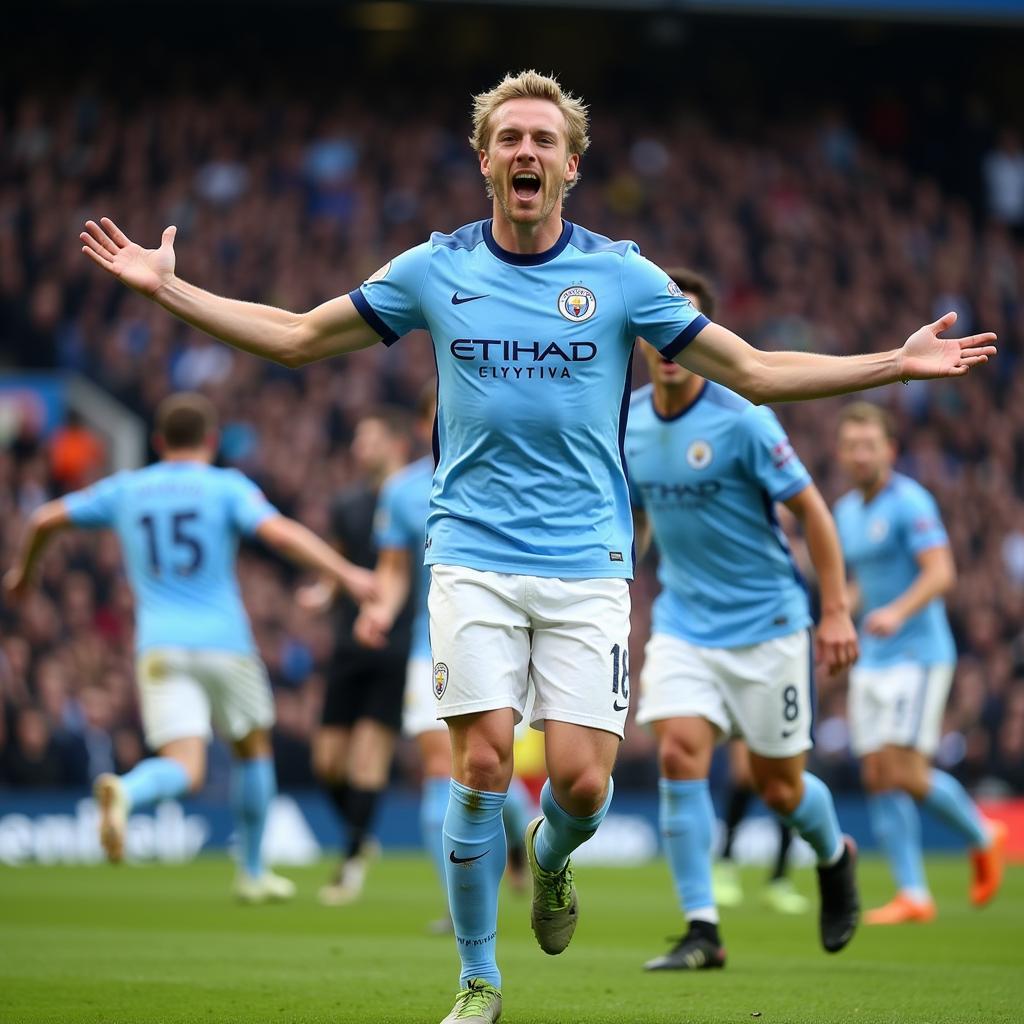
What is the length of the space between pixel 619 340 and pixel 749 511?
7.27 ft

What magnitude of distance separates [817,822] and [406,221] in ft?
57.4

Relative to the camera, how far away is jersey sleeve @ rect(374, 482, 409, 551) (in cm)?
1054

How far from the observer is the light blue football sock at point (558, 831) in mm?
5734

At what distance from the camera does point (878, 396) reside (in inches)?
929

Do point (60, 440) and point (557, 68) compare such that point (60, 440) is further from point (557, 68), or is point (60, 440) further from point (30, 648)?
point (557, 68)

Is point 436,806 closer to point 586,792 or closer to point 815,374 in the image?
point 586,792

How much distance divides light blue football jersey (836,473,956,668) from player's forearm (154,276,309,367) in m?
5.49

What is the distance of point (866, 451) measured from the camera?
1035cm

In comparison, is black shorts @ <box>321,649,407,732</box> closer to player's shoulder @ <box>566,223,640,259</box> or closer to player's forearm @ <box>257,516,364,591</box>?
player's forearm @ <box>257,516,364,591</box>

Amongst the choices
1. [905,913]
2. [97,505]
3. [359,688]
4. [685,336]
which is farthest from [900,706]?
[685,336]

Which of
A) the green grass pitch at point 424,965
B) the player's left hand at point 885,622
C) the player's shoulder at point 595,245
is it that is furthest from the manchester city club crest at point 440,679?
the player's left hand at point 885,622

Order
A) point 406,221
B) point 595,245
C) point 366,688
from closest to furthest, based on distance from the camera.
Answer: point 595,245
point 366,688
point 406,221

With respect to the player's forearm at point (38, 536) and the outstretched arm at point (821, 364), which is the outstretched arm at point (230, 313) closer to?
the outstretched arm at point (821, 364)

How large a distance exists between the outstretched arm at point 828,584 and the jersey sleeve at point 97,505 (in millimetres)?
4159
